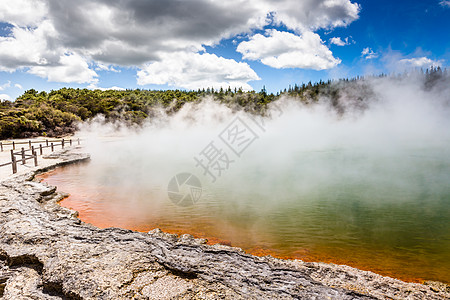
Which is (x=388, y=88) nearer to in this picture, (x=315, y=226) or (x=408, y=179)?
(x=408, y=179)

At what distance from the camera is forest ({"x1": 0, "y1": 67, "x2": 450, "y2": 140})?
24680 mm

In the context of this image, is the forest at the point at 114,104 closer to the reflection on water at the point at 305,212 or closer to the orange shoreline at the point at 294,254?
the reflection on water at the point at 305,212

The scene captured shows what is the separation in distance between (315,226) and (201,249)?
3225 mm

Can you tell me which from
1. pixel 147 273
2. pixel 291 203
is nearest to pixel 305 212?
pixel 291 203

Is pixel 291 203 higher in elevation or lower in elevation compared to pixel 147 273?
lower

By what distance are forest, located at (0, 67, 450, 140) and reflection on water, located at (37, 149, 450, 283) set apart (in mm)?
18349

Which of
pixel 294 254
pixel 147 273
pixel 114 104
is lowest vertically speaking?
pixel 294 254

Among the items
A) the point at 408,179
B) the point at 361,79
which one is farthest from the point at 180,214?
the point at 361,79

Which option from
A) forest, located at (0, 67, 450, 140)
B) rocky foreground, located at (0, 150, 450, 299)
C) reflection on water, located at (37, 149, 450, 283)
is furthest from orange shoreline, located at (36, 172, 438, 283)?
forest, located at (0, 67, 450, 140)

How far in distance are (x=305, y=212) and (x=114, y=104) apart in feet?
122

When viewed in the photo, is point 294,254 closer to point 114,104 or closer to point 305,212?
point 305,212

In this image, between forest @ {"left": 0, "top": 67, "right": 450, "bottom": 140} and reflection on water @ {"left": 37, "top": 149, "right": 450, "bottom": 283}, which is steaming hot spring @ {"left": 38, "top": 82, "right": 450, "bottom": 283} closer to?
reflection on water @ {"left": 37, "top": 149, "right": 450, "bottom": 283}

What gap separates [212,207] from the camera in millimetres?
7055

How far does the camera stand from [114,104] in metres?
38.1
